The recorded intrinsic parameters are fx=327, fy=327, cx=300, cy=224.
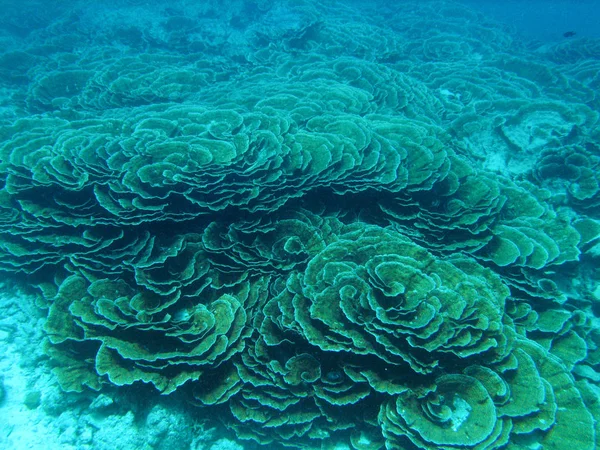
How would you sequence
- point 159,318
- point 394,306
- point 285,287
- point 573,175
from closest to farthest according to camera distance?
point 394,306, point 159,318, point 285,287, point 573,175

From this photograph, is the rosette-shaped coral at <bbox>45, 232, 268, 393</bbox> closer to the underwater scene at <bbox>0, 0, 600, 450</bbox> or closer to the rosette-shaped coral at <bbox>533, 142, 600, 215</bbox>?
the underwater scene at <bbox>0, 0, 600, 450</bbox>

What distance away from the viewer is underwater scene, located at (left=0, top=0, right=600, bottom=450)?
338 centimetres

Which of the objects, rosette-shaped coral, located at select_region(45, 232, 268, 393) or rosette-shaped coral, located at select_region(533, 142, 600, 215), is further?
rosette-shaped coral, located at select_region(533, 142, 600, 215)

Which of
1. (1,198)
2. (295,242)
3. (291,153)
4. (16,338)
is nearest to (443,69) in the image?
→ (291,153)

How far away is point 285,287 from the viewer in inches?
162

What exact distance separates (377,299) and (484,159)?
229 inches

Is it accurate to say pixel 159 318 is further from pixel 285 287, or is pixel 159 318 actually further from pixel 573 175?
pixel 573 175

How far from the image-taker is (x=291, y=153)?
4.93 m

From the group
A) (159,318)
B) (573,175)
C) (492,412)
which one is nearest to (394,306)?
(492,412)

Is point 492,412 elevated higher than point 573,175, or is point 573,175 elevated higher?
point 573,175

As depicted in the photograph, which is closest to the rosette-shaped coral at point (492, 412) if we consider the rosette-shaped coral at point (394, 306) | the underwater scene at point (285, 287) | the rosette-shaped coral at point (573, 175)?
the underwater scene at point (285, 287)

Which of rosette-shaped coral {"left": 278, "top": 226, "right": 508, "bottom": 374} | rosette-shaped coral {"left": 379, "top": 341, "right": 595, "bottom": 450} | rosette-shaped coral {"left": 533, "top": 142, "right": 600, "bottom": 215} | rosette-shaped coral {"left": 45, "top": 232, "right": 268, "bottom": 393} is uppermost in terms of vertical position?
rosette-shaped coral {"left": 533, "top": 142, "right": 600, "bottom": 215}

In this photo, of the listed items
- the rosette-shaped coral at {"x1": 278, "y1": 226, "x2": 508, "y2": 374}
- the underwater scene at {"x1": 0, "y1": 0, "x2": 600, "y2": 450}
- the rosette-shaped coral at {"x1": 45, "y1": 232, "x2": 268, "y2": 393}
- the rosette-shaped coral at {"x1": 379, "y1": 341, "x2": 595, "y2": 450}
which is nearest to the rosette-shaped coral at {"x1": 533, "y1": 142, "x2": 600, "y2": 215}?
the underwater scene at {"x1": 0, "y1": 0, "x2": 600, "y2": 450}

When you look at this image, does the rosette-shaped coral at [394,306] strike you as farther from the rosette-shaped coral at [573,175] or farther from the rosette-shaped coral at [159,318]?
the rosette-shaped coral at [573,175]
